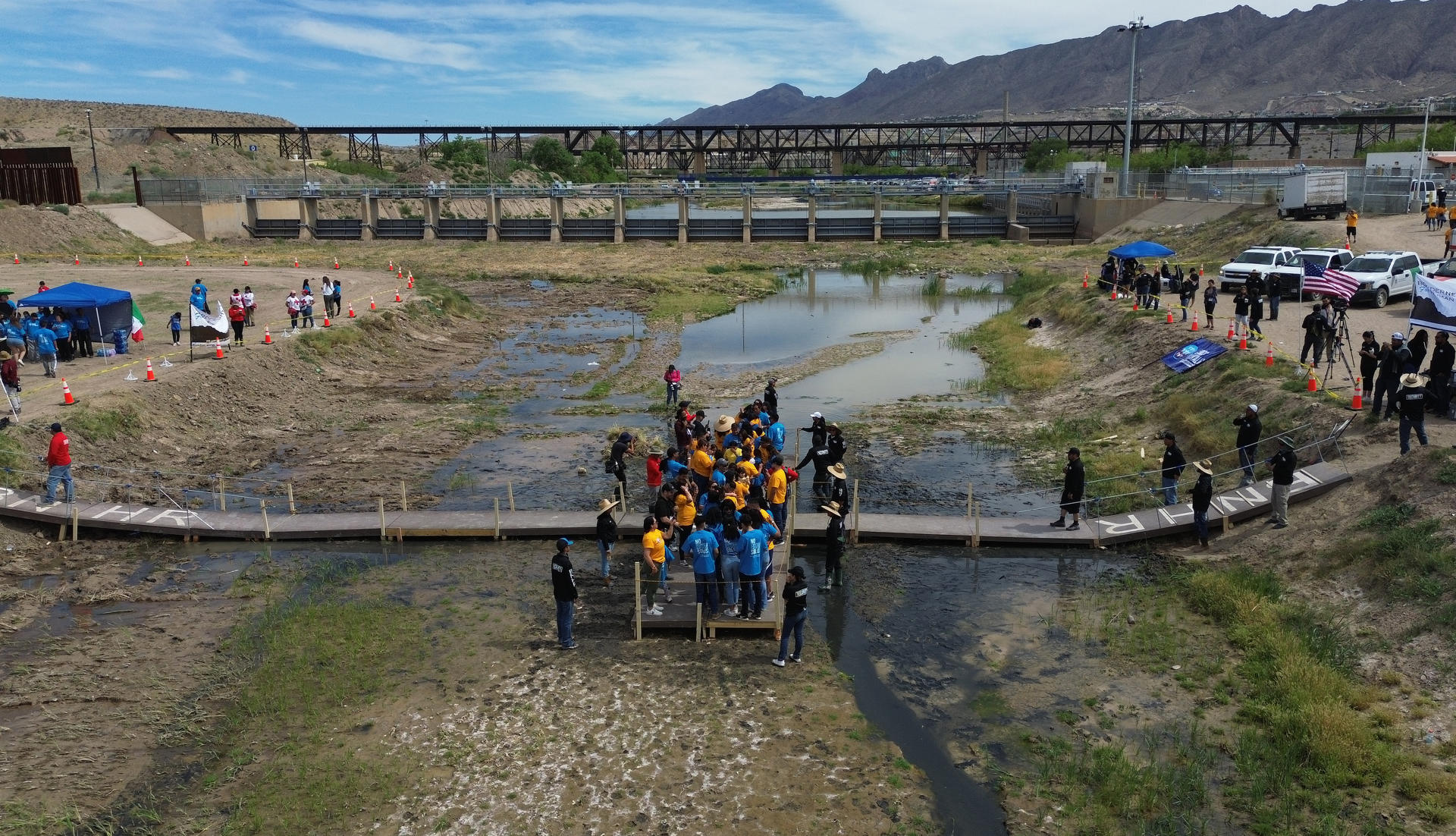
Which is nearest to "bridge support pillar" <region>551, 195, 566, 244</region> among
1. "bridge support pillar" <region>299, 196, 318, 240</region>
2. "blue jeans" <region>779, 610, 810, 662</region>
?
"bridge support pillar" <region>299, 196, 318, 240</region>

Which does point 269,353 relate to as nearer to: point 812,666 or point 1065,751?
point 812,666

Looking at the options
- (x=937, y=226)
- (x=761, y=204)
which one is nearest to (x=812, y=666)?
(x=937, y=226)

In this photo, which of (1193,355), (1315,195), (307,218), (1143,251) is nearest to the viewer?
(1193,355)

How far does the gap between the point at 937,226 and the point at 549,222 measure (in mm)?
29713

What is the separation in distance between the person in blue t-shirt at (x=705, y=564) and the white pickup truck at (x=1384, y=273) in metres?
25.0

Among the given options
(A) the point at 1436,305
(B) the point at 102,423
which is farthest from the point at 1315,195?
(B) the point at 102,423

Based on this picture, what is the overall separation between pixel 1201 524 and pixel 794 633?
776cm

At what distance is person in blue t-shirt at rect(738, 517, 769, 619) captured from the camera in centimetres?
1420

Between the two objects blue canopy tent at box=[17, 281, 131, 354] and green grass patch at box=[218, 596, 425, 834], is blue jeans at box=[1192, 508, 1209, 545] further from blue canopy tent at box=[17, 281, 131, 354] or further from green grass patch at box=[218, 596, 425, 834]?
blue canopy tent at box=[17, 281, 131, 354]

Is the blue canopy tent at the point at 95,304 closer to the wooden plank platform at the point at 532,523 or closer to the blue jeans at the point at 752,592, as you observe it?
the wooden plank platform at the point at 532,523

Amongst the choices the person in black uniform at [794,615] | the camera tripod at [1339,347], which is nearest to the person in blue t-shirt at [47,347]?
the person in black uniform at [794,615]

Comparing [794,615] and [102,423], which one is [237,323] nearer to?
[102,423]

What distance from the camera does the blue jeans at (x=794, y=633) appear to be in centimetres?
1338

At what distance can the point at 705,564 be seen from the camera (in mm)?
14172
